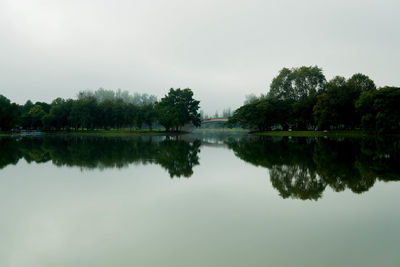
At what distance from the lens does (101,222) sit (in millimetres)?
6555

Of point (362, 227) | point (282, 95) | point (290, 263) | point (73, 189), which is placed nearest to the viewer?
point (290, 263)

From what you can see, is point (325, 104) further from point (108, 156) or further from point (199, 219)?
point (199, 219)

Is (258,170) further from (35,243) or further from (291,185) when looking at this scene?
(35,243)

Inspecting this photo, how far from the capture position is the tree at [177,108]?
7156 cm

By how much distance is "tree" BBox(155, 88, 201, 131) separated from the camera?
71.6m

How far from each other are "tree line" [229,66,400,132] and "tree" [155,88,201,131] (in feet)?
38.2

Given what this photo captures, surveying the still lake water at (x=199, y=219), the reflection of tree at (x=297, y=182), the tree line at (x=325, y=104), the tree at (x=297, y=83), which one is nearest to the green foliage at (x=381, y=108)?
the tree line at (x=325, y=104)

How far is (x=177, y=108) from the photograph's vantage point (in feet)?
249

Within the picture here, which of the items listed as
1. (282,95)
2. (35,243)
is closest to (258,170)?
(35,243)

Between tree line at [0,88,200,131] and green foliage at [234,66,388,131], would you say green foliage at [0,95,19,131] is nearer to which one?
tree line at [0,88,200,131]

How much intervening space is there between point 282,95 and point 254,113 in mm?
12524

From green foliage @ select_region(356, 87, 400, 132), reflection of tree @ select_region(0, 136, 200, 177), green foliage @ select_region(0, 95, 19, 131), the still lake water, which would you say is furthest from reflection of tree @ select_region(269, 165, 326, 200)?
green foliage @ select_region(0, 95, 19, 131)

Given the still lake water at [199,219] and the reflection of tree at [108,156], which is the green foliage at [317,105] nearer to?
the reflection of tree at [108,156]

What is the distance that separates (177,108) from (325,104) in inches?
1432
